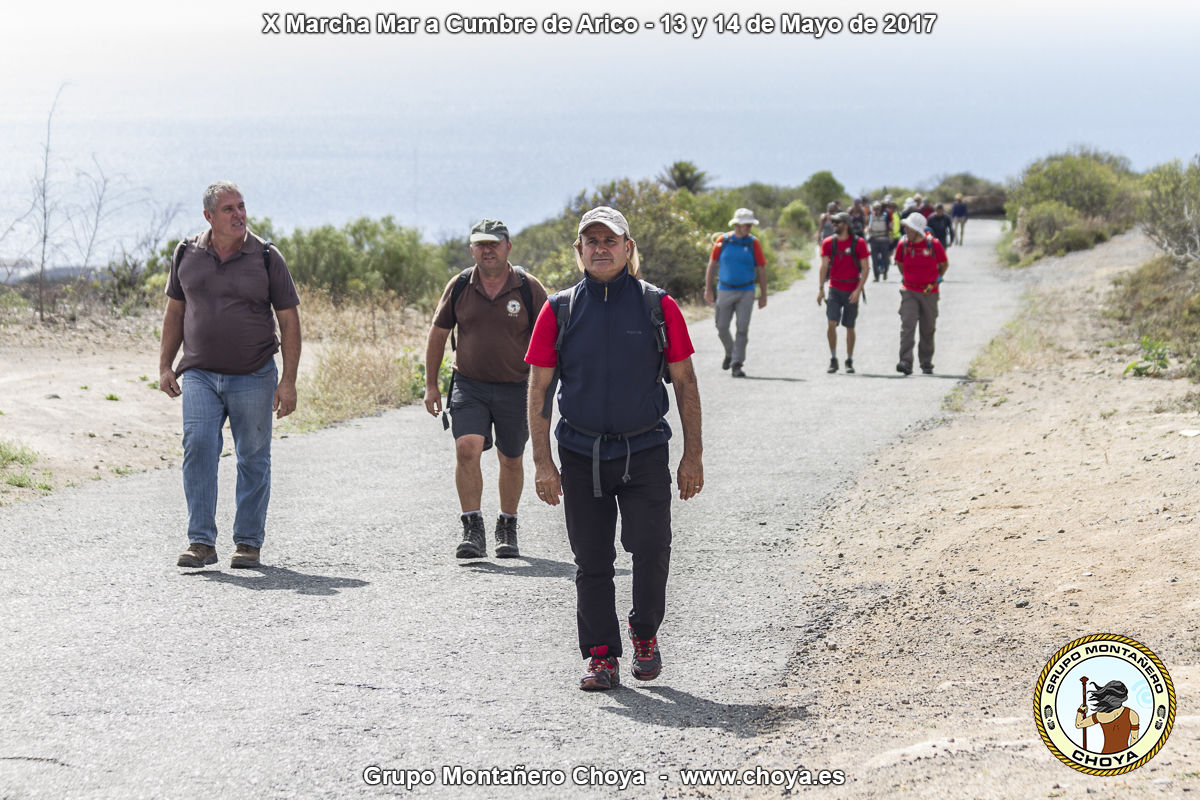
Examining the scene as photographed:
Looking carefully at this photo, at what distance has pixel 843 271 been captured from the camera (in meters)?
15.1

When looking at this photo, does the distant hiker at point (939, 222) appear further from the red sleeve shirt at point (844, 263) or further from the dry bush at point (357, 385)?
the dry bush at point (357, 385)

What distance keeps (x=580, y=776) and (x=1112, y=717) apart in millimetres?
1644

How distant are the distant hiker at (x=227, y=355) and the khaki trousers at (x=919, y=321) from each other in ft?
30.9

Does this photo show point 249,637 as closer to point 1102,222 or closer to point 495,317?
point 495,317

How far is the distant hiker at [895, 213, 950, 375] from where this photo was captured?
14.6 m

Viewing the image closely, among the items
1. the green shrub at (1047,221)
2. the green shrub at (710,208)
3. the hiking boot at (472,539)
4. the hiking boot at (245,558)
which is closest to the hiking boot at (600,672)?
the hiking boot at (472,539)

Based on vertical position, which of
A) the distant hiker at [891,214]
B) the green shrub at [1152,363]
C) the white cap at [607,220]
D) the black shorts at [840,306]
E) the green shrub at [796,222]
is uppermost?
the green shrub at [796,222]

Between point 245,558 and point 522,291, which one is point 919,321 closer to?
point 522,291

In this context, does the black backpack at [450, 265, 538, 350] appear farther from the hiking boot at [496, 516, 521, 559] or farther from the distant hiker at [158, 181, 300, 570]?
the hiking boot at [496, 516, 521, 559]

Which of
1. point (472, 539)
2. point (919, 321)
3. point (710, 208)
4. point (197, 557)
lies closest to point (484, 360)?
point (472, 539)

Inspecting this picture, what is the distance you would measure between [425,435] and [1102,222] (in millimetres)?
32722

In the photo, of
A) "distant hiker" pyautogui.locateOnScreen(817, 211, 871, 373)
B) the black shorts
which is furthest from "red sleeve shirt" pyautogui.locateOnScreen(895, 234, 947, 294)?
the black shorts

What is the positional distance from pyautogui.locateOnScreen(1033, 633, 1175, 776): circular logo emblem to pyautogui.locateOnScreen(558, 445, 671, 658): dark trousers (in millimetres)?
1486

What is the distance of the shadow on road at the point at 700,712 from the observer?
177 inches
